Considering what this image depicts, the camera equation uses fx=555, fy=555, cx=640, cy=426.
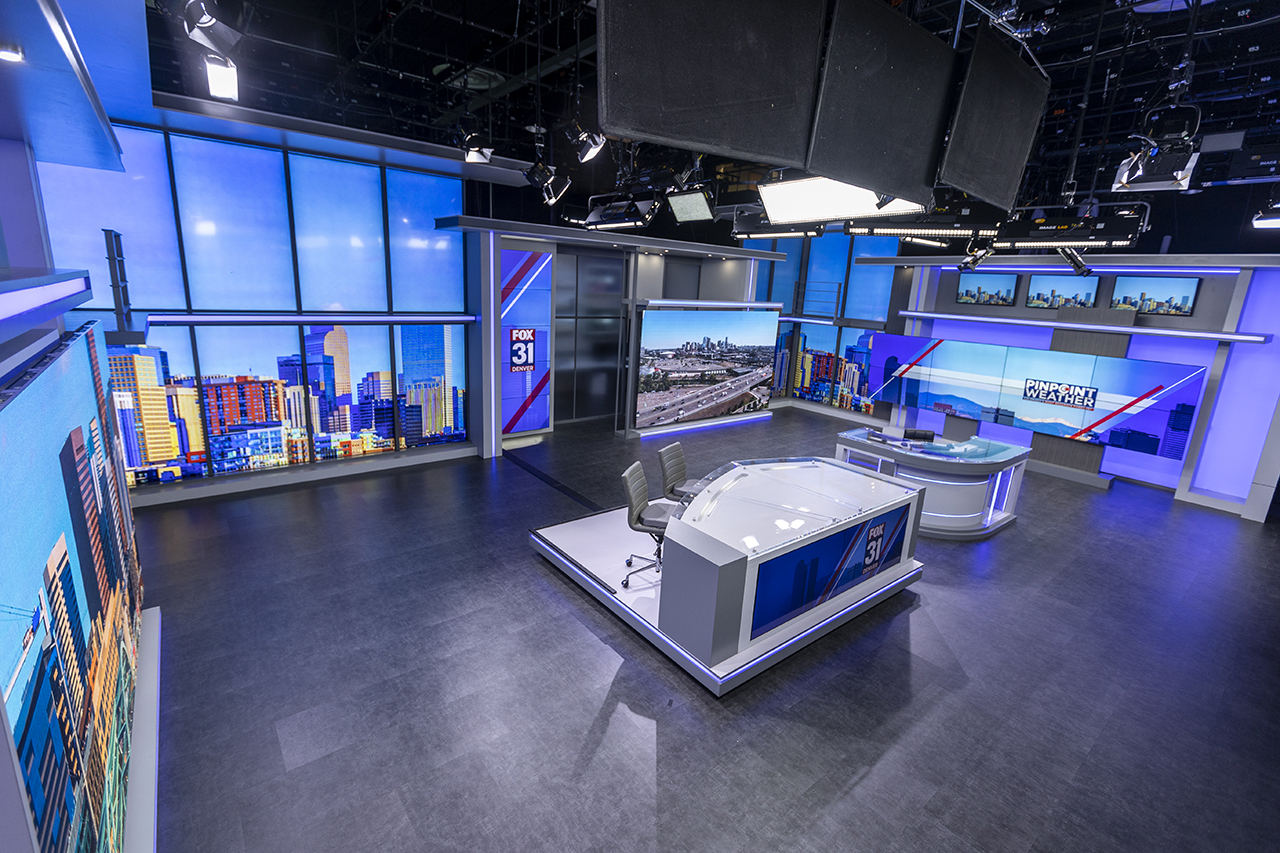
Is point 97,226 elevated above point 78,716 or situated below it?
above

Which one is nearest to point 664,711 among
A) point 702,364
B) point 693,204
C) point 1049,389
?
point 693,204

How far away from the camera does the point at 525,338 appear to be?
9.04 metres

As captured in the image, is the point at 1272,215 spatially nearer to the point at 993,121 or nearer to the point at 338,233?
the point at 993,121

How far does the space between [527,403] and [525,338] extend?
112 centimetres

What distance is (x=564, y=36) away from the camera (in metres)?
6.52

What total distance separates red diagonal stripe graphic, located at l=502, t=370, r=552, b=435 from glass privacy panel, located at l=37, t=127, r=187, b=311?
4.54m

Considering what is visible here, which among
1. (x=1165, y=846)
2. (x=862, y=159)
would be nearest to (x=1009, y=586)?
(x=1165, y=846)

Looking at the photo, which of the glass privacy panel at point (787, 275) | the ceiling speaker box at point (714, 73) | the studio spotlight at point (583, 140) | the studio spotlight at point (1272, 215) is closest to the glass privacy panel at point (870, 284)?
the glass privacy panel at point (787, 275)

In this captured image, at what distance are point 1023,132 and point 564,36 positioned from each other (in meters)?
6.12

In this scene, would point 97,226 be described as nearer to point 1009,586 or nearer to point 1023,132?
point 1023,132

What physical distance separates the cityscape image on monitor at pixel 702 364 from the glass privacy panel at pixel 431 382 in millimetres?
3080

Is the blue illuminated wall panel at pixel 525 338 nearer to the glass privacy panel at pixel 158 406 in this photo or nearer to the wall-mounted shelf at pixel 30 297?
the glass privacy panel at pixel 158 406

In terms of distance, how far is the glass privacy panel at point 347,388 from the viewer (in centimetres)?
725

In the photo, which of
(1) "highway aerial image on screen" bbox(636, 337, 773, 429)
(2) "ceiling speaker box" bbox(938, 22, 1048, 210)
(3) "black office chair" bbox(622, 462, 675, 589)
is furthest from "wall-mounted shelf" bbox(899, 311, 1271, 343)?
(2) "ceiling speaker box" bbox(938, 22, 1048, 210)
